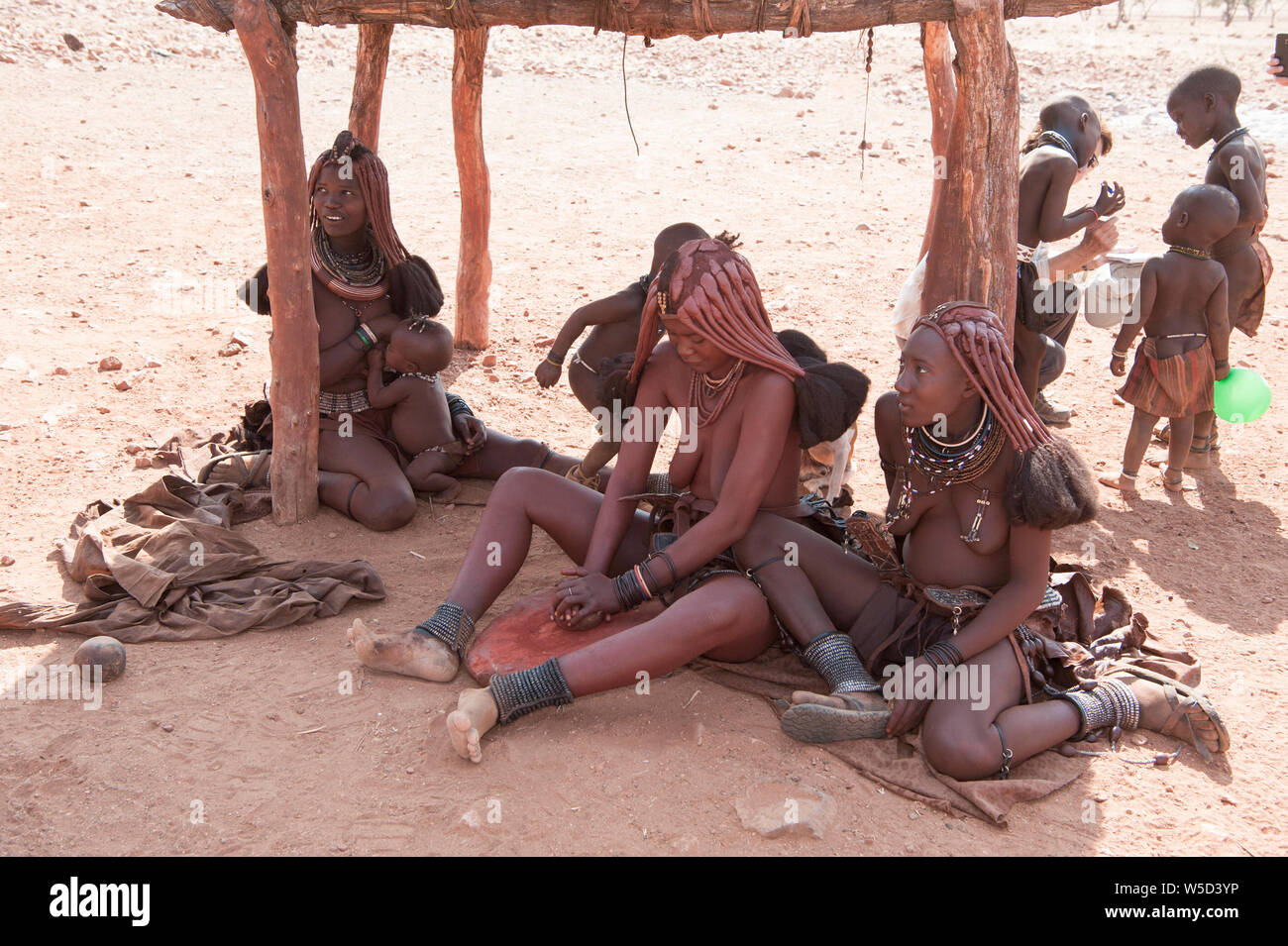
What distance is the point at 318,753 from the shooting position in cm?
303

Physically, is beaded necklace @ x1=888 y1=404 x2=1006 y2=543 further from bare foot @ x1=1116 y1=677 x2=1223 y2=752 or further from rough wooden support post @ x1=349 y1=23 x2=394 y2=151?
rough wooden support post @ x1=349 y1=23 x2=394 y2=151

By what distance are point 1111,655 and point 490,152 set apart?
8.38 metres

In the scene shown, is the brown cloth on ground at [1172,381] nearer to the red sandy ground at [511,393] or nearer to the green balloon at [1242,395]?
the green balloon at [1242,395]

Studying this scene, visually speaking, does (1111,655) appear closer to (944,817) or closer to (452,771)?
(944,817)

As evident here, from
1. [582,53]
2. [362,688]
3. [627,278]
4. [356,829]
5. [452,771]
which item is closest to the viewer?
[356,829]

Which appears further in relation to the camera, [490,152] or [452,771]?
[490,152]

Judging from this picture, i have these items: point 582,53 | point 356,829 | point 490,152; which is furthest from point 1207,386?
point 582,53

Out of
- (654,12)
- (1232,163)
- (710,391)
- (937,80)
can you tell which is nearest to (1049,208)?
(1232,163)

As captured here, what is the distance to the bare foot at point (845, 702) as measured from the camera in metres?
3.03

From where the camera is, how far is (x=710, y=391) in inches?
134

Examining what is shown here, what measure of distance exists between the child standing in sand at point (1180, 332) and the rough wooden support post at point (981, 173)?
1451mm

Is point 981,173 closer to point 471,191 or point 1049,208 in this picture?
point 1049,208

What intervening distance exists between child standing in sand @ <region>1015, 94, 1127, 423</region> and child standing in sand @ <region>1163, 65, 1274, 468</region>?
0.42 meters

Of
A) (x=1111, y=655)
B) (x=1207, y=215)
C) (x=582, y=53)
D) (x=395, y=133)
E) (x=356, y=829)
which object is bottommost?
(x=356, y=829)
